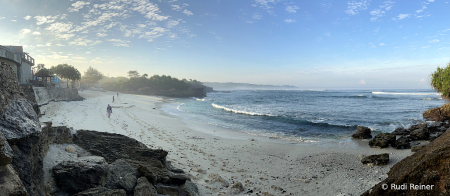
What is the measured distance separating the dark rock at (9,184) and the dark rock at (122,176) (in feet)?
5.88

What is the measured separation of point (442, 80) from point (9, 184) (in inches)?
900

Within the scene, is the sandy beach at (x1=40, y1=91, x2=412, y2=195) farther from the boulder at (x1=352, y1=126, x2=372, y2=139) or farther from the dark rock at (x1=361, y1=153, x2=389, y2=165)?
the boulder at (x1=352, y1=126, x2=372, y2=139)

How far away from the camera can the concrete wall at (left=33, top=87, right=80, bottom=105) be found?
20.1m

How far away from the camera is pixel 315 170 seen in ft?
25.2

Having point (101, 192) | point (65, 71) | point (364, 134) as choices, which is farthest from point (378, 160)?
point (65, 71)

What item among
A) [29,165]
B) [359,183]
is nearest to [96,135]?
[29,165]

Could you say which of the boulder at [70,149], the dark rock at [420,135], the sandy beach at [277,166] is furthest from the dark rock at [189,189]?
the dark rock at [420,135]

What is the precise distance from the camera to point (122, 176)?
4.21 m

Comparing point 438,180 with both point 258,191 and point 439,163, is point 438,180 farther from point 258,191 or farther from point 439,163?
point 258,191

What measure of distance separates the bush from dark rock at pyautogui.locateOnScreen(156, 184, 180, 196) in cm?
2017

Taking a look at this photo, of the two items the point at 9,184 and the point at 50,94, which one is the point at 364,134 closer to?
the point at 9,184

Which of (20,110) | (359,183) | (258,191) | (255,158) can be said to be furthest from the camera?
(255,158)

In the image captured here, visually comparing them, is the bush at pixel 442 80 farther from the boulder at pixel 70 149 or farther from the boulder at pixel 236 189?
the boulder at pixel 70 149

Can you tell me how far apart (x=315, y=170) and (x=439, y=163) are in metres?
5.43
